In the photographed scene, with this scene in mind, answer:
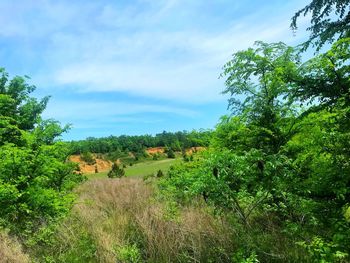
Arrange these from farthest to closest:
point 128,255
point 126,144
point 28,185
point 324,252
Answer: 1. point 126,144
2. point 28,185
3. point 128,255
4. point 324,252

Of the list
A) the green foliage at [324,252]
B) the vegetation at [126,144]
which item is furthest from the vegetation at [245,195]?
the vegetation at [126,144]

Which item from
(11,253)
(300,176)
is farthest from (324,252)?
(11,253)

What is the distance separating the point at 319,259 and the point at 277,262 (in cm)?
128

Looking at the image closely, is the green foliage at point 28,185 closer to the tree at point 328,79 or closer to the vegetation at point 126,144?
the tree at point 328,79

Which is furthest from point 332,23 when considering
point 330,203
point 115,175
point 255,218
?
point 115,175

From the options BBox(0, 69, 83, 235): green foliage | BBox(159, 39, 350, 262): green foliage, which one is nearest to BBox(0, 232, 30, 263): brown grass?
BBox(0, 69, 83, 235): green foliage

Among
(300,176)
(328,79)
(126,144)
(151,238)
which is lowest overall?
(151,238)

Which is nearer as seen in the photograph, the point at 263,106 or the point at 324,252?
the point at 324,252

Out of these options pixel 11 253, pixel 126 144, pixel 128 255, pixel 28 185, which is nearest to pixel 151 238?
pixel 128 255

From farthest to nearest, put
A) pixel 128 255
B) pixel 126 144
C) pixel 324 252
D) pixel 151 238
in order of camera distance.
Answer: pixel 126 144 → pixel 151 238 → pixel 128 255 → pixel 324 252

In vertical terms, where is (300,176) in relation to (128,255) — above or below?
above

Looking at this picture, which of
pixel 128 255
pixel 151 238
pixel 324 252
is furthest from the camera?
pixel 151 238

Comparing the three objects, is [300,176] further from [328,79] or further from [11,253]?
[11,253]

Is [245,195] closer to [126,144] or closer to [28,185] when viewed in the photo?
[28,185]
